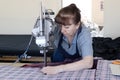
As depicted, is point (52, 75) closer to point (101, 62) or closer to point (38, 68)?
point (38, 68)

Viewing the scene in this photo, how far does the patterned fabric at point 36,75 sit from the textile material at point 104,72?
4 cm

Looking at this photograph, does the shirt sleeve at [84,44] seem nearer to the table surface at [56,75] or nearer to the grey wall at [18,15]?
the table surface at [56,75]

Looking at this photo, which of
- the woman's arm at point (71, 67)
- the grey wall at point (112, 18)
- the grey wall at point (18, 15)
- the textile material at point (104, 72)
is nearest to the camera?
the textile material at point (104, 72)

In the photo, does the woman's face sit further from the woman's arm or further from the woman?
the woman's arm

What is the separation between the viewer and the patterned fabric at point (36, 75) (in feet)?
4.43

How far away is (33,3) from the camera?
3.67 meters

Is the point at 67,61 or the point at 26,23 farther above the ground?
the point at 26,23

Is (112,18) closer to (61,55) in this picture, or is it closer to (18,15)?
(18,15)

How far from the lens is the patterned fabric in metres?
1.35

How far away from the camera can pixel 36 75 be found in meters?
1.41

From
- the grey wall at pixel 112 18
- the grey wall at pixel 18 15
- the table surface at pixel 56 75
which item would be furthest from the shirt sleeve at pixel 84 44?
the grey wall at pixel 18 15

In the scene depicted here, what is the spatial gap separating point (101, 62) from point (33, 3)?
2.25 meters

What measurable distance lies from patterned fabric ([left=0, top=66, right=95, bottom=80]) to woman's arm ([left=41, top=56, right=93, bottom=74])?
0.10 ft

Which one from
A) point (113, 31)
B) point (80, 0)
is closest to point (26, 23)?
point (80, 0)
